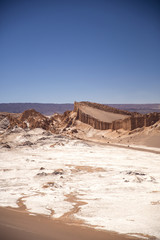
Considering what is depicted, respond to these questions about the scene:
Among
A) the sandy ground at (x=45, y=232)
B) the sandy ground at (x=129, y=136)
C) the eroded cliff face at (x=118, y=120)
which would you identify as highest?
the eroded cliff face at (x=118, y=120)

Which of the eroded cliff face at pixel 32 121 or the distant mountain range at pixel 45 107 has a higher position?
the distant mountain range at pixel 45 107

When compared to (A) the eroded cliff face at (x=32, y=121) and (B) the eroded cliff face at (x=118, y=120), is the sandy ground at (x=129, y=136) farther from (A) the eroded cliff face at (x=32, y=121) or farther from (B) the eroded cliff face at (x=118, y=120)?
(A) the eroded cliff face at (x=32, y=121)

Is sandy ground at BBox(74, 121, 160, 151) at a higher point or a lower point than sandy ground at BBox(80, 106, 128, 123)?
lower

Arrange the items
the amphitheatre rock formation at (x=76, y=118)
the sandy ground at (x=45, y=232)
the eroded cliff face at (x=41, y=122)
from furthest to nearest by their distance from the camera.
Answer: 1. the eroded cliff face at (x=41, y=122)
2. the amphitheatre rock formation at (x=76, y=118)
3. the sandy ground at (x=45, y=232)

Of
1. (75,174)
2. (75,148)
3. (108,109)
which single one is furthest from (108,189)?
(108,109)

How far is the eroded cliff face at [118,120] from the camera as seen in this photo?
98.3 ft

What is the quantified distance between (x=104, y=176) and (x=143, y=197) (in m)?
4.25

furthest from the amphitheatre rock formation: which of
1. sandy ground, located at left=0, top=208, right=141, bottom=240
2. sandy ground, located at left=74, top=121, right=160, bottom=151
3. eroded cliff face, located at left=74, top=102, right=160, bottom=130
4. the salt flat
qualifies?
sandy ground, located at left=0, top=208, right=141, bottom=240

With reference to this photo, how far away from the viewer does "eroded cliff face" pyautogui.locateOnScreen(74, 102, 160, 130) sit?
1180 inches

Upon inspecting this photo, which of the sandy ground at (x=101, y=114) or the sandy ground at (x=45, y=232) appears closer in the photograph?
the sandy ground at (x=45, y=232)

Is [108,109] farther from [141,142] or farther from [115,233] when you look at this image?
[115,233]

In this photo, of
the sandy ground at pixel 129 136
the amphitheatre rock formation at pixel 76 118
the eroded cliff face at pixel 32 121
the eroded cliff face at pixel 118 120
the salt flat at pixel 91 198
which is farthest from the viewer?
the eroded cliff face at pixel 32 121

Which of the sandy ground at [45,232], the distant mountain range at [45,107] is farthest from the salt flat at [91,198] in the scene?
the distant mountain range at [45,107]

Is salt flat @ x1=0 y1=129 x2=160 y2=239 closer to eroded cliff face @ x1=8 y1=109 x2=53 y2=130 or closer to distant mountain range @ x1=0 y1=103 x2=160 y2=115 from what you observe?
eroded cliff face @ x1=8 y1=109 x2=53 y2=130
